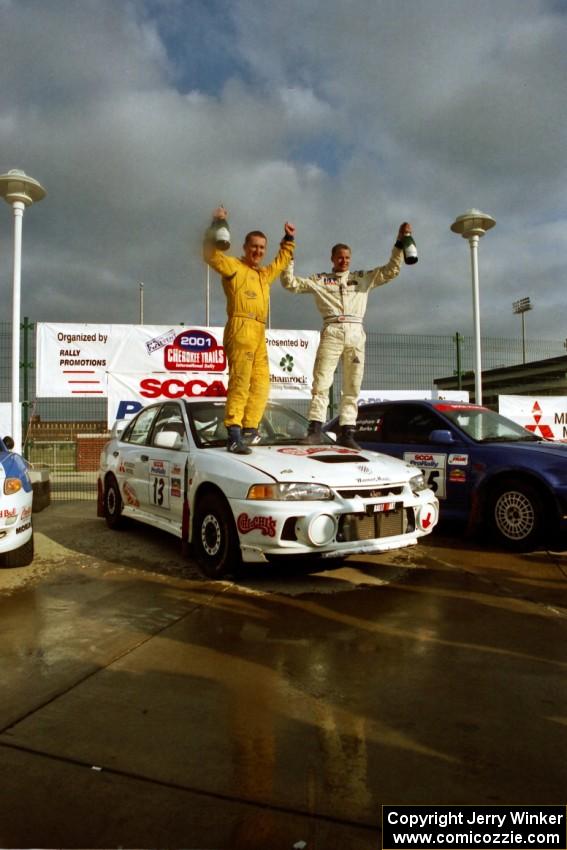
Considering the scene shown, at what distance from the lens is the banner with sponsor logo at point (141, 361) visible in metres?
10.3

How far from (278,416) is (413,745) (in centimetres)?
377

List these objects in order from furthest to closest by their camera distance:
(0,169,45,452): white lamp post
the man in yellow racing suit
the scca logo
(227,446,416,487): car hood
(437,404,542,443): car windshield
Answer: the scca logo, (0,169,45,452): white lamp post, (437,404,542,443): car windshield, the man in yellow racing suit, (227,446,416,487): car hood

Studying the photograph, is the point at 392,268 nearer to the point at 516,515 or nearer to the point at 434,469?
the point at 434,469

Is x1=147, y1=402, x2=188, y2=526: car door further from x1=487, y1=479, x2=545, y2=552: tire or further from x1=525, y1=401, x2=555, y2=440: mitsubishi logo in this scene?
x1=525, y1=401, x2=555, y2=440: mitsubishi logo

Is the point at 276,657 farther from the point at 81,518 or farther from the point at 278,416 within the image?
the point at 81,518

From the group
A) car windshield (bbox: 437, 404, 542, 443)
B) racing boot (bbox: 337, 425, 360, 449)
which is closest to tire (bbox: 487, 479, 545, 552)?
car windshield (bbox: 437, 404, 542, 443)

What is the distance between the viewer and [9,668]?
2.83m

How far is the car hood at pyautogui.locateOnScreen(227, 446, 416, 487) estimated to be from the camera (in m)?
4.11

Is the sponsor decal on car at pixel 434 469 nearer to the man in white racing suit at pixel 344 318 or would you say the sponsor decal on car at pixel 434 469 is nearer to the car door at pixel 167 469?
the man in white racing suit at pixel 344 318

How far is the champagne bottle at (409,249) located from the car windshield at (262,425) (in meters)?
1.77

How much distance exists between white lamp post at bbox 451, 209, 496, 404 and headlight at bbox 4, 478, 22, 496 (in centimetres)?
896

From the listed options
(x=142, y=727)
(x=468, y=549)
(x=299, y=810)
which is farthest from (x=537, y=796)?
(x=468, y=549)

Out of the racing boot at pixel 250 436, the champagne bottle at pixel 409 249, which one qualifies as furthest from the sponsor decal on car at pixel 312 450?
the champagne bottle at pixel 409 249

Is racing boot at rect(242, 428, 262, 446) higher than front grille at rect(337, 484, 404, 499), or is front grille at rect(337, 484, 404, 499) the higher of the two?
racing boot at rect(242, 428, 262, 446)
